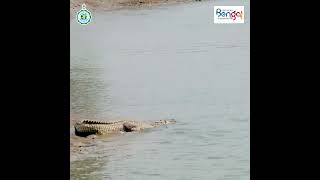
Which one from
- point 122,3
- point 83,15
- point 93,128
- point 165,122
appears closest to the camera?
point 83,15

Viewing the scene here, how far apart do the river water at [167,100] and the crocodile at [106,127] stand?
200 mm

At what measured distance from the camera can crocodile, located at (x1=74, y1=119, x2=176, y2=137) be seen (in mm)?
12078

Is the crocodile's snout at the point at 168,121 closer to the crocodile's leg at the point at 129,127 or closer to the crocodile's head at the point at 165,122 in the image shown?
the crocodile's head at the point at 165,122

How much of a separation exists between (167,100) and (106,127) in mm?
2194

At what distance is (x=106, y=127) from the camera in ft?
39.8

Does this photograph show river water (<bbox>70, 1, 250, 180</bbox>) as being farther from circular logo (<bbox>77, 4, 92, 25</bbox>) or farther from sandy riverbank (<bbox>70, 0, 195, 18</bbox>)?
sandy riverbank (<bbox>70, 0, 195, 18</bbox>)

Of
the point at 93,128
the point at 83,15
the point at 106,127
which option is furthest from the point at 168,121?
the point at 83,15

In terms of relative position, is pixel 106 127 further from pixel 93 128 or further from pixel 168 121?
pixel 168 121

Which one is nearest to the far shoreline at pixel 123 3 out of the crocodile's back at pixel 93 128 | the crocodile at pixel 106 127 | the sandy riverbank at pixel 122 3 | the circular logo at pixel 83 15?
the sandy riverbank at pixel 122 3

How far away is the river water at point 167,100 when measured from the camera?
9742mm

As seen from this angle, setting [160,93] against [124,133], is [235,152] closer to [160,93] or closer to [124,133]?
[124,133]

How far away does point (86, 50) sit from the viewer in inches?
648
